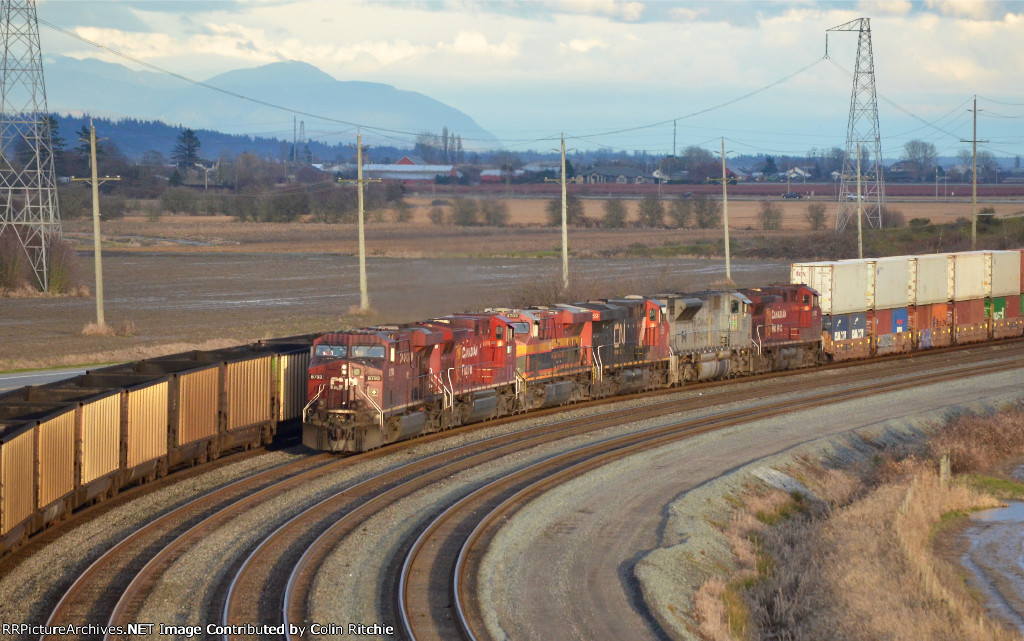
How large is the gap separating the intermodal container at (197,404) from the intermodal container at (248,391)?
529 mm

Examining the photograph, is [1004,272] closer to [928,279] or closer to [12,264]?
[928,279]

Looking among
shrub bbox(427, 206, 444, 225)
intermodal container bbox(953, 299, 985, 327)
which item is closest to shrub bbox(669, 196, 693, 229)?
shrub bbox(427, 206, 444, 225)

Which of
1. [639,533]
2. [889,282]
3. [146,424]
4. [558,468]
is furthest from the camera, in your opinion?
[889,282]

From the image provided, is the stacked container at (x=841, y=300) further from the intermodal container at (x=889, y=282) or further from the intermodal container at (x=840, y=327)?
the intermodal container at (x=889, y=282)

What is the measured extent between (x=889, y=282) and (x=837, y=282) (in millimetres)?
3480

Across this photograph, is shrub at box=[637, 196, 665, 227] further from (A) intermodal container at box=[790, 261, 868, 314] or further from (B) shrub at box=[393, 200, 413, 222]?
(A) intermodal container at box=[790, 261, 868, 314]

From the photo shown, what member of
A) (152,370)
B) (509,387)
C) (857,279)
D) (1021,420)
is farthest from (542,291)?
(152,370)

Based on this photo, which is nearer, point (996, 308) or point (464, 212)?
point (996, 308)

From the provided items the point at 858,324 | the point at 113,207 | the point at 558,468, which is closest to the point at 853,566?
the point at 558,468

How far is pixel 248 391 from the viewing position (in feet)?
84.2

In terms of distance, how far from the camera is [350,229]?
95.9 meters

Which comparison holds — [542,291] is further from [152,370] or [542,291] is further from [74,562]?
[74,562]

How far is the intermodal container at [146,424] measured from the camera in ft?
69.6

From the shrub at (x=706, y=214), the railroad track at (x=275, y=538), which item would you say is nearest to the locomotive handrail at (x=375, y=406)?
the railroad track at (x=275, y=538)
